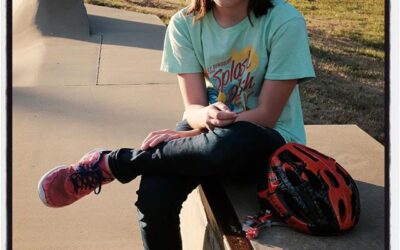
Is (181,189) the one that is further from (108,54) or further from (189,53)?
(108,54)

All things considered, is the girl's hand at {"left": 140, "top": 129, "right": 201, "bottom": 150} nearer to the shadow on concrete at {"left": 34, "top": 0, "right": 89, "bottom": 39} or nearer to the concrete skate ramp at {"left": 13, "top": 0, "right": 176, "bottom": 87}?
the concrete skate ramp at {"left": 13, "top": 0, "right": 176, "bottom": 87}

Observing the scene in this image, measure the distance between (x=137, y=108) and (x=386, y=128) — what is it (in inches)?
134

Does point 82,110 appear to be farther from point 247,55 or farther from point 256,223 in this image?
point 256,223

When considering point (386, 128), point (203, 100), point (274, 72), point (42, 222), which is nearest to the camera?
point (386, 128)

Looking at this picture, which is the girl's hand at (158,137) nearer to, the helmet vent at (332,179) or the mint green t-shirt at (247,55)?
the mint green t-shirt at (247,55)

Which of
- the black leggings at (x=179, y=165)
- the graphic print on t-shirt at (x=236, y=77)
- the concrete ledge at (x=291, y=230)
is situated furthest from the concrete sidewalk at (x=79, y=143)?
the graphic print on t-shirt at (x=236, y=77)

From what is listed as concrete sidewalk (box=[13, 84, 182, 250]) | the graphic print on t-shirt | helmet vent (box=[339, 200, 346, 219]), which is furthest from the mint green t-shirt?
concrete sidewalk (box=[13, 84, 182, 250])

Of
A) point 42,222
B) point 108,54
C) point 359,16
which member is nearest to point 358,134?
point 42,222

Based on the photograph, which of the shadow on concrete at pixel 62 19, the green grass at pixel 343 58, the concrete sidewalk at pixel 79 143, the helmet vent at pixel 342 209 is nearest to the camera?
the helmet vent at pixel 342 209

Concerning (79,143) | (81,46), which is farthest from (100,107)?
(81,46)

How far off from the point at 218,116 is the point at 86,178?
58 cm

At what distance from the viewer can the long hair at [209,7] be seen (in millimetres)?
2371

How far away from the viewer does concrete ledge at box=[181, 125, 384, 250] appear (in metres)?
1.94

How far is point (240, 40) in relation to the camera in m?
2.40
